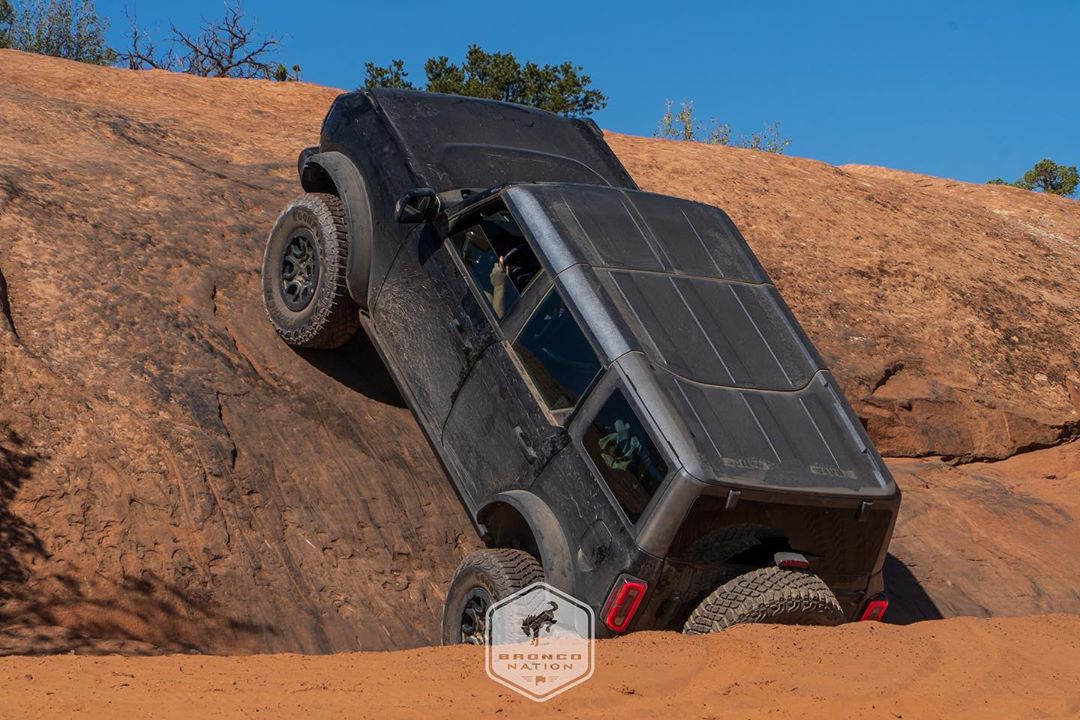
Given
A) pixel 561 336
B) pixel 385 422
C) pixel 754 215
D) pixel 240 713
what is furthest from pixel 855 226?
pixel 240 713

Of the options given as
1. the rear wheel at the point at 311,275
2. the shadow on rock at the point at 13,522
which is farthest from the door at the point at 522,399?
the shadow on rock at the point at 13,522

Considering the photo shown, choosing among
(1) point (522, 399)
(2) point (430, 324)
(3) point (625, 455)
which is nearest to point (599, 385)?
(3) point (625, 455)

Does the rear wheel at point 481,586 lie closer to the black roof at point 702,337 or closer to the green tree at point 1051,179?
the black roof at point 702,337

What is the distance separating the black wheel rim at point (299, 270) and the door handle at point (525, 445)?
2319 mm

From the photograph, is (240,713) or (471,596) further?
(471,596)

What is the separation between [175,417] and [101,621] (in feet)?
5.09

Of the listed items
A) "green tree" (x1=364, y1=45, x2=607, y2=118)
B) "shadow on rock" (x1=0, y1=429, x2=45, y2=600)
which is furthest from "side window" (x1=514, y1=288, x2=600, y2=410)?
"green tree" (x1=364, y1=45, x2=607, y2=118)

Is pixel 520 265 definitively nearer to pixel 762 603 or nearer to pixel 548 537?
pixel 548 537

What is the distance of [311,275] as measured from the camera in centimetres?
816

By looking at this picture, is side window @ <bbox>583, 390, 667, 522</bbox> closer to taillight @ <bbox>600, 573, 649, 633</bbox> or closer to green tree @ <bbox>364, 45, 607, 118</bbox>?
taillight @ <bbox>600, 573, 649, 633</bbox>

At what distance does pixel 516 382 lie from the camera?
20.9 feet

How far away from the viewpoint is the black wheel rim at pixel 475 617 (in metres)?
6.03

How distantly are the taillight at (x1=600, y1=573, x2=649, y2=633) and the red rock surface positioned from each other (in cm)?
167

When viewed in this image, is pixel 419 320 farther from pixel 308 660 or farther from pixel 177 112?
pixel 177 112
